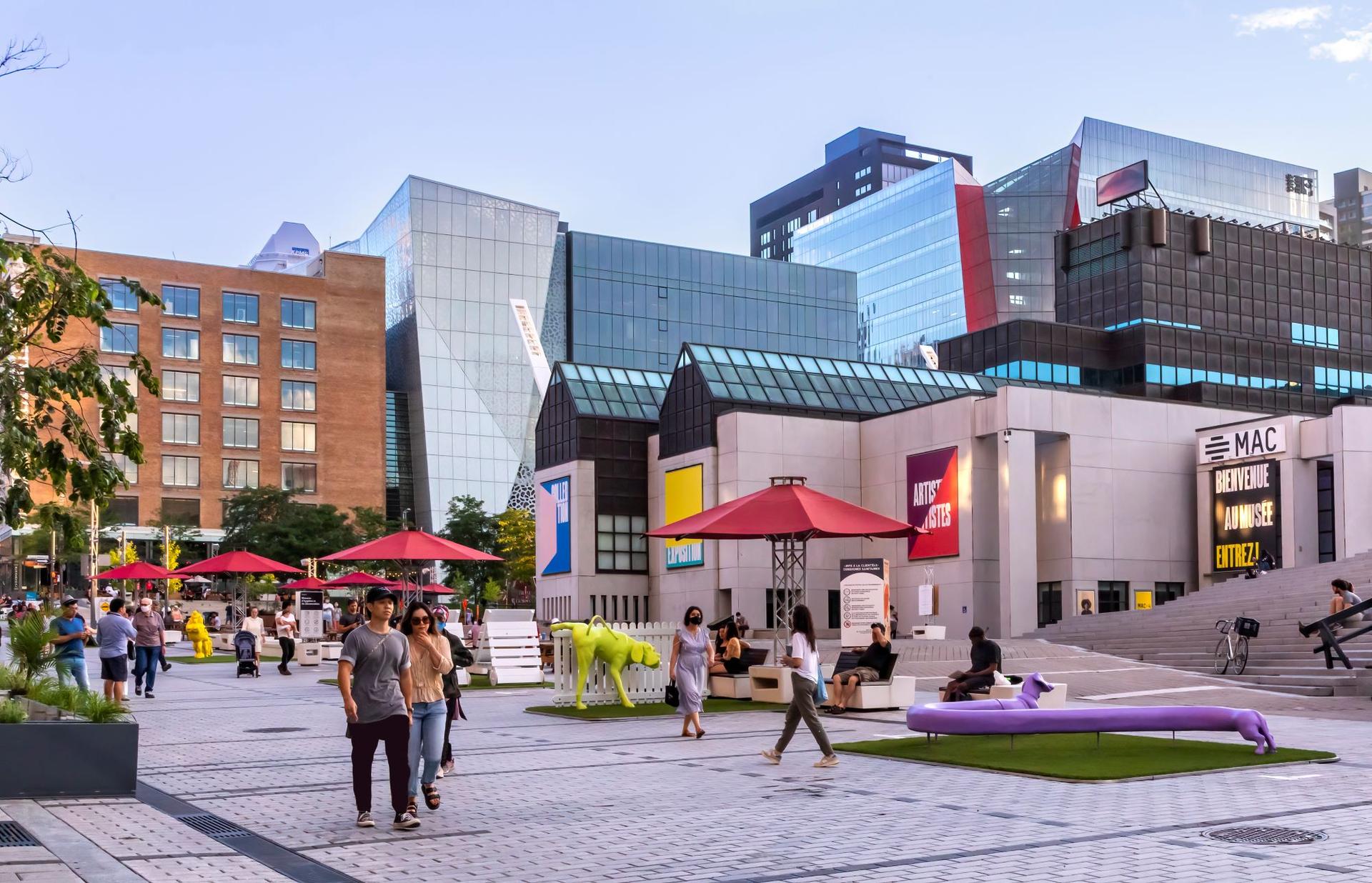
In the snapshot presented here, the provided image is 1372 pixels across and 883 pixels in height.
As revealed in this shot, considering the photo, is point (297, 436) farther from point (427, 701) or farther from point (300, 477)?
point (427, 701)

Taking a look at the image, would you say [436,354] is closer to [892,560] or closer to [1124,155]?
[1124,155]

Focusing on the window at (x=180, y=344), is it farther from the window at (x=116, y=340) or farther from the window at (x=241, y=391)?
the window at (x=241, y=391)

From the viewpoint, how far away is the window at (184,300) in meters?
108

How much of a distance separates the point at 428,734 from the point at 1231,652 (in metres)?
21.8

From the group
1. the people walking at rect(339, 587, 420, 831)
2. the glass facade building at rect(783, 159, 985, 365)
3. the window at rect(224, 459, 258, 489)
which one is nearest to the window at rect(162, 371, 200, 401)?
the window at rect(224, 459, 258, 489)

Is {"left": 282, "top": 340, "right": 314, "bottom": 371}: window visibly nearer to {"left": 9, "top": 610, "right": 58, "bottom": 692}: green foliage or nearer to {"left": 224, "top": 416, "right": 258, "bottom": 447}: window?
{"left": 224, "top": 416, "right": 258, "bottom": 447}: window

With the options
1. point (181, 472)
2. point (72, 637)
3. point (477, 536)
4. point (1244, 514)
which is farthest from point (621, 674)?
point (181, 472)

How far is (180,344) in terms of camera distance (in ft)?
357

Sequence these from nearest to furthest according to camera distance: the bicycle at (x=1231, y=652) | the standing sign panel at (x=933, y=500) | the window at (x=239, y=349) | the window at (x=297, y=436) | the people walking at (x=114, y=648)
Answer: the people walking at (x=114, y=648) < the bicycle at (x=1231, y=652) < the standing sign panel at (x=933, y=500) < the window at (x=239, y=349) < the window at (x=297, y=436)

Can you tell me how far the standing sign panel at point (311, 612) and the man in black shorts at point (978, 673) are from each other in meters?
31.4

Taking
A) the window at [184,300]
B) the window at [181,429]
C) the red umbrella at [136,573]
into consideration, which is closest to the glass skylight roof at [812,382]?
the red umbrella at [136,573]

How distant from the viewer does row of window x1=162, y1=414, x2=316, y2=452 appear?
10831cm

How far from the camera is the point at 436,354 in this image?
403ft

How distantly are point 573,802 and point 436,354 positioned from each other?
371ft
